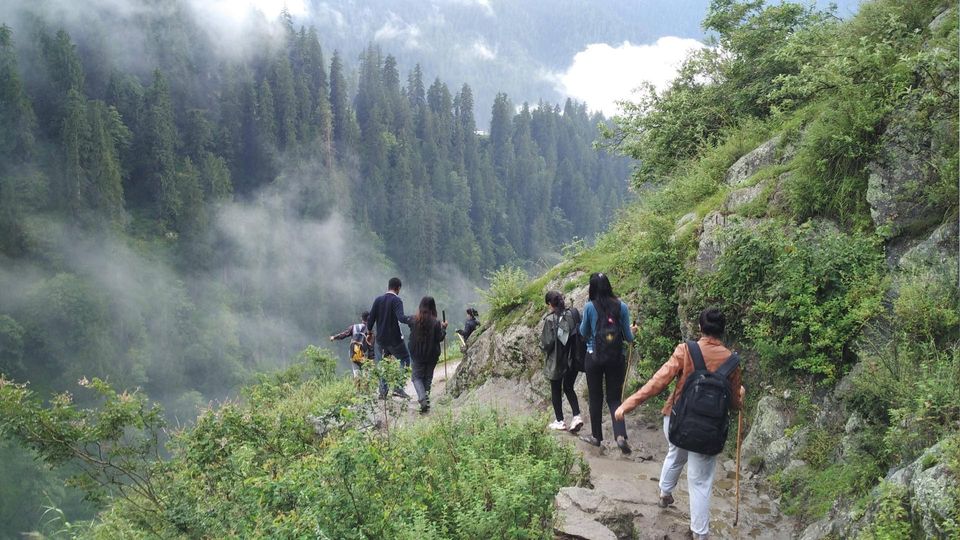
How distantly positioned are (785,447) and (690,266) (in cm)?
275

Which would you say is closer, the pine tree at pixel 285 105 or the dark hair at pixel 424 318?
the dark hair at pixel 424 318

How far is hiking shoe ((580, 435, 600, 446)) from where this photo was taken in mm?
6870

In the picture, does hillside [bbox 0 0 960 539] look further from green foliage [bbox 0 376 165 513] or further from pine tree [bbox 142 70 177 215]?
pine tree [bbox 142 70 177 215]

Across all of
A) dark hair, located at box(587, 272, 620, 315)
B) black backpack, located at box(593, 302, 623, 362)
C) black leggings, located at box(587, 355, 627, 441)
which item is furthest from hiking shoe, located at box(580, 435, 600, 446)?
dark hair, located at box(587, 272, 620, 315)

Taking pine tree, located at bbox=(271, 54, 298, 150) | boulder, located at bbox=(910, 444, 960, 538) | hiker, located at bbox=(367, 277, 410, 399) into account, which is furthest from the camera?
pine tree, located at bbox=(271, 54, 298, 150)

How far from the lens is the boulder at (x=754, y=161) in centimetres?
893

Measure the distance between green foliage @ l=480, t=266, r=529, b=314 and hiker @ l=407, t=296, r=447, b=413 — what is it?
2.27 meters

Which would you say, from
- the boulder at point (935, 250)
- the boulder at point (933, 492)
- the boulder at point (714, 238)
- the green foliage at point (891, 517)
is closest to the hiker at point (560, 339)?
the boulder at point (714, 238)

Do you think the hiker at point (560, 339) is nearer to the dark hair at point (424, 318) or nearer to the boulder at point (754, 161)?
the dark hair at point (424, 318)

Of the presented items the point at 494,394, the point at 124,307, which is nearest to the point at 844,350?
the point at 494,394

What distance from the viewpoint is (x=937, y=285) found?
16.4 ft

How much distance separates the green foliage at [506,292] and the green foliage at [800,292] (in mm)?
4415

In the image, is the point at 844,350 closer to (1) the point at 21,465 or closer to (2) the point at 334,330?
(1) the point at 21,465

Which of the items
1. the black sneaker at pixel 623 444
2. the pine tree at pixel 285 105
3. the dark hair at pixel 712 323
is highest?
the pine tree at pixel 285 105
